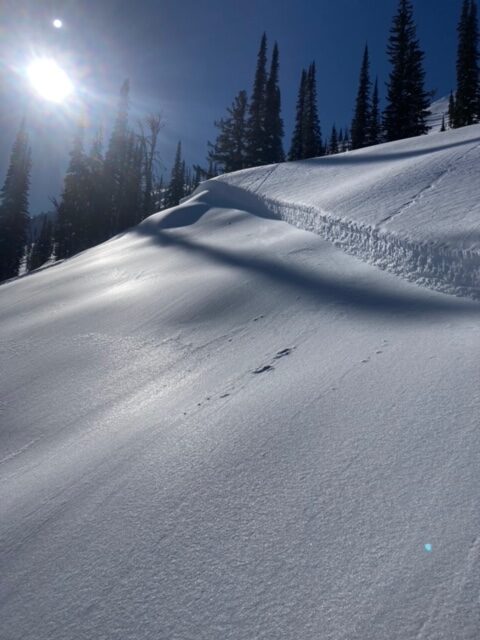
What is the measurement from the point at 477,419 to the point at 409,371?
1.83ft

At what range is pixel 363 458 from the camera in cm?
176

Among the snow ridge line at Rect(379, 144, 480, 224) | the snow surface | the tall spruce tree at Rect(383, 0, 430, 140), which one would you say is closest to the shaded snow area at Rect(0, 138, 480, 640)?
the snow ridge line at Rect(379, 144, 480, 224)

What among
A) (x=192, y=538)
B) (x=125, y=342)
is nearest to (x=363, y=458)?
(x=192, y=538)

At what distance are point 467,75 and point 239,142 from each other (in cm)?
1525

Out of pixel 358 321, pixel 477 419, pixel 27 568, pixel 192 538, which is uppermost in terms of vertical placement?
pixel 358 321

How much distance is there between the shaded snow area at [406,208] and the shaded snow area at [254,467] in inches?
5.4

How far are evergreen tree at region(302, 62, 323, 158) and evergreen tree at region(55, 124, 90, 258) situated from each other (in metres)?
18.2

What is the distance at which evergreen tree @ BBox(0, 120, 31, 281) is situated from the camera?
34.7m

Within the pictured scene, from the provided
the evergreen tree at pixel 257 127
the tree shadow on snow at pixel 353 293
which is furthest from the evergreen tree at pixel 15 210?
the tree shadow on snow at pixel 353 293

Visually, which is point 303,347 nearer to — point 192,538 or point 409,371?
point 409,371

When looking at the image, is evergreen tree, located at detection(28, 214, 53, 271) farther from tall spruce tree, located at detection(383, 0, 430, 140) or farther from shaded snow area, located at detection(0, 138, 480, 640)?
shaded snow area, located at detection(0, 138, 480, 640)

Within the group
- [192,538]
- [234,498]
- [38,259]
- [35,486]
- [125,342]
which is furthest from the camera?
[38,259]

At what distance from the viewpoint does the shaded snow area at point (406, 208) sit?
3850 millimetres

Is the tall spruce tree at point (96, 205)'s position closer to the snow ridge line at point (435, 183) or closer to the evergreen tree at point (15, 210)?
the evergreen tree at point (15, 210)
